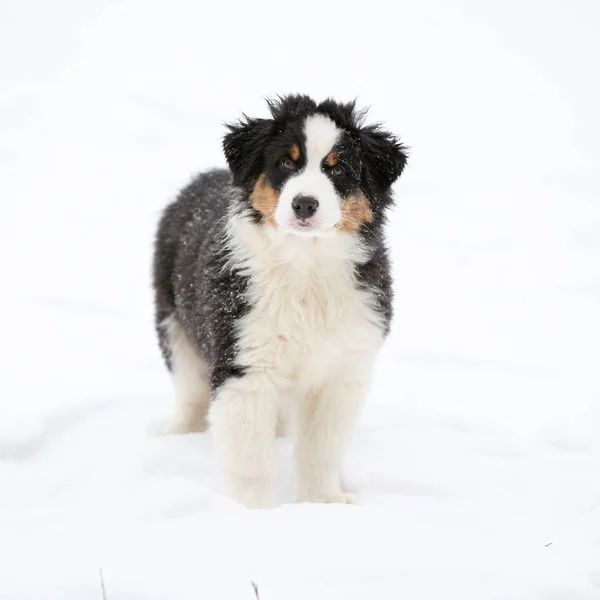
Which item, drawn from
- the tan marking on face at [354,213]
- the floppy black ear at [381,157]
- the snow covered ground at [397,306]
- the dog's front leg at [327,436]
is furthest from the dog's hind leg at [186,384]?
the floppy black ear at [381,157]

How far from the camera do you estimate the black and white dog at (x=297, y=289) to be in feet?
12.2

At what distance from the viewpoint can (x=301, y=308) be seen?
12.4ft

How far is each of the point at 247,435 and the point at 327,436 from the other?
48 cm

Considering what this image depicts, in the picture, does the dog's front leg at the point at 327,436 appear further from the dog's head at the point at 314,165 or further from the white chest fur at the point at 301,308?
the dog's head at the point at 314,165

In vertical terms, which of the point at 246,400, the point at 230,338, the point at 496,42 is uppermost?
the point at 496,42

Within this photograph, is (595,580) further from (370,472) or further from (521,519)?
(370,472)

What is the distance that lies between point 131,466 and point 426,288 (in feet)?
15.4

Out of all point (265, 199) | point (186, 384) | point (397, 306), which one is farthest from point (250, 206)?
point (397, 306)

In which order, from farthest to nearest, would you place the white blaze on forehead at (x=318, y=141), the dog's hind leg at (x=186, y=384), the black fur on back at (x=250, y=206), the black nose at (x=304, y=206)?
the dog's hind leg at (x=186, y=384), the black fur on back at (x=250, y=206), the white blaze on forehead at (x=318, y=141), the black nose at (x=304, y=206)

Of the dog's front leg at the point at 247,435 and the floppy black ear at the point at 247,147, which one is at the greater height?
the floppy black ear at the point at 247,147

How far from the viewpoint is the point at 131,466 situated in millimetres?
4094

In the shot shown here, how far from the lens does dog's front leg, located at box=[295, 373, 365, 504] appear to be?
4008 millimetres

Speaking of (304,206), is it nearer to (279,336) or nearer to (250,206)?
(250,206)

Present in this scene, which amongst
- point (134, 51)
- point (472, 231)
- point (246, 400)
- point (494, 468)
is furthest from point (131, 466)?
point (134, 51)
